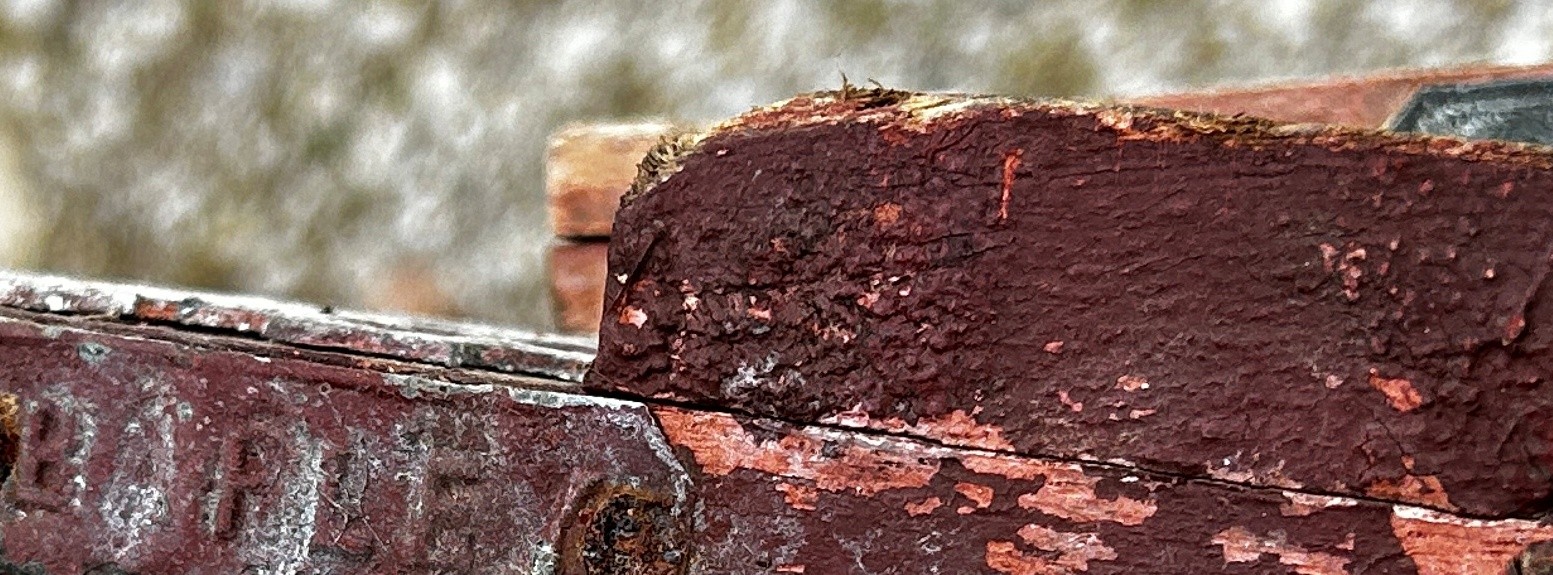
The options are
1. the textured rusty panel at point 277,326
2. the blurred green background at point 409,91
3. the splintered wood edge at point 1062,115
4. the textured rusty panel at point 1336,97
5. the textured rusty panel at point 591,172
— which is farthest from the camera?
the blurred green background at point 409,91

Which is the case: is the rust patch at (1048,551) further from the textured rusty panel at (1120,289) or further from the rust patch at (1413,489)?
the rust patch at (1413,489)

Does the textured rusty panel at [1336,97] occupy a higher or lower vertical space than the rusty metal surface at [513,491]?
higher

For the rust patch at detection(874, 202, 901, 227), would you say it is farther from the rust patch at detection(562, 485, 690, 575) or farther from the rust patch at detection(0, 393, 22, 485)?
the rust patch at detection(0, 393, 22, 485)

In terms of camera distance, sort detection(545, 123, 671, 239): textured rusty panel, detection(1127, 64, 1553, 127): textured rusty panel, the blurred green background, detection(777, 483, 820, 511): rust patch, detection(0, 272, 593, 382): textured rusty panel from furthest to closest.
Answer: the blurred green background
detection(545, 123, 671, 239): textured rusty panel
detection(1127, 64, 1553, 127): textured rusty panel
detection(0, 272, 593, 382): textured rusty panel
detection(777, 483, 820, 511): rust patch

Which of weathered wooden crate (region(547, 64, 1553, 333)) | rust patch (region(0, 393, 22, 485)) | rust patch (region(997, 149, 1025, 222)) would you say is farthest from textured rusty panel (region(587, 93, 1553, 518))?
weathered wooden crate (region(547, 64, 1553, 333))

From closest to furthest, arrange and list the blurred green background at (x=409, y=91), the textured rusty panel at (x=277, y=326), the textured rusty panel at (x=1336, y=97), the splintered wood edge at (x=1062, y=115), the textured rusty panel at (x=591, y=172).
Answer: the splintered wood edge at (x=1062, y=115), the textured rusty panel at (x=277, y=326), the textured rusty panel at (x=1336, y=97), the textured rusty panel at (x=591, y=172), the blurred green background at (x=409, y=91)

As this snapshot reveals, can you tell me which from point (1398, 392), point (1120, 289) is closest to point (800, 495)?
point (1120, 289)

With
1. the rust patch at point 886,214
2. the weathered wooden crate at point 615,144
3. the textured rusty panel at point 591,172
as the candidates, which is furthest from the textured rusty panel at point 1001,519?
the textured rusty panel at point 591,172

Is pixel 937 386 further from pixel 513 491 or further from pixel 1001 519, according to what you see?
pixel 513 491

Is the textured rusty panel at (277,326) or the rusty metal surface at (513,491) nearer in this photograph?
the rusty metal surface at (513,491)
